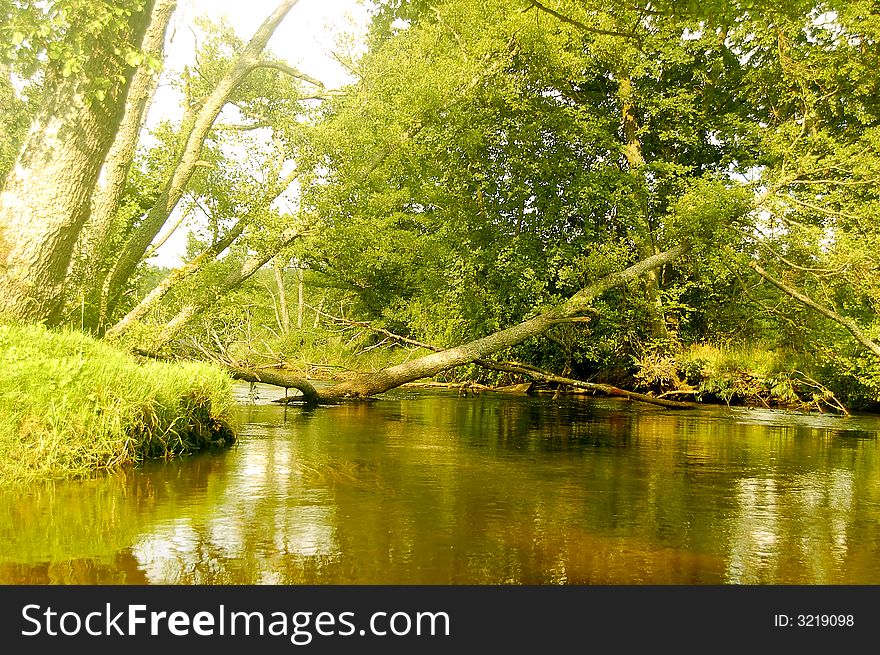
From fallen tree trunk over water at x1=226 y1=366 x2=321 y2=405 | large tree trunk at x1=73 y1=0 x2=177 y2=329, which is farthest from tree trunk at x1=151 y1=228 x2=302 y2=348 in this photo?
large tree trunk at x1=73 y1=0 x2=177 y2=329

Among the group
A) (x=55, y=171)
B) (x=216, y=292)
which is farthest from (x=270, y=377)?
(x=55, y=171)

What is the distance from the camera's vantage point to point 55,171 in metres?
8.73

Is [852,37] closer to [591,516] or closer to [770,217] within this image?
[770,217]

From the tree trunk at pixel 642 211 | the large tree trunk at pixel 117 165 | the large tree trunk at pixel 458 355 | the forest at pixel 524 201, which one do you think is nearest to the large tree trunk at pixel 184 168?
the forest at pixel 524 201

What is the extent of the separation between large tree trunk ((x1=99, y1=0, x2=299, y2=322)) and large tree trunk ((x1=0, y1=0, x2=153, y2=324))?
128 inches

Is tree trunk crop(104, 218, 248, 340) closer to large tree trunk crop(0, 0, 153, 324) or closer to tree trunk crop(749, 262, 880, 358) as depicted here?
large tree trunk crop(0, 0, 153, 324)

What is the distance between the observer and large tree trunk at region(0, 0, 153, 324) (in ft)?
28.6

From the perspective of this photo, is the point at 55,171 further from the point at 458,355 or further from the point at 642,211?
the point at 642,211

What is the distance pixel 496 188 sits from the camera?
64.2 ft

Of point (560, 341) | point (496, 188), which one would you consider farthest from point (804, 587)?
point (496, 188)

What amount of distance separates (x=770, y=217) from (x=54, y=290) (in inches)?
574

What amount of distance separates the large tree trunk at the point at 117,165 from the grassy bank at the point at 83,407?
1732 millimetres

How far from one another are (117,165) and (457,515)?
7.72m

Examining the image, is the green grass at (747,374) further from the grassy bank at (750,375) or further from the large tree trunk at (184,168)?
the large tree trunk at (184,168)
